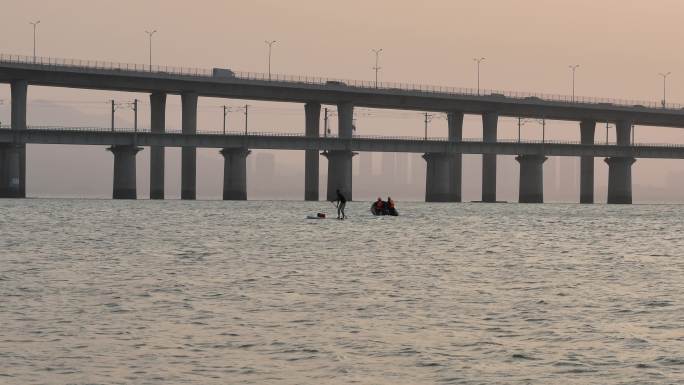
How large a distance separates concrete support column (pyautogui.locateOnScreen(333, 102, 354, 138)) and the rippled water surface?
12769 cm

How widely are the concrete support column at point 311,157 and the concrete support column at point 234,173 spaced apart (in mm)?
13082

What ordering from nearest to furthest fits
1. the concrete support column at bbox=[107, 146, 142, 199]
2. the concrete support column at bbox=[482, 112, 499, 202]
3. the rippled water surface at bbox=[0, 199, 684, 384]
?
the rippled water surface at bbox=[0, 199, 684, 384], the concrete support column at bbox=[107, 146, 142, 199], the concrete support column at bbox=[482, 112, 499, 202]

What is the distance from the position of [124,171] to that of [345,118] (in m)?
35.7

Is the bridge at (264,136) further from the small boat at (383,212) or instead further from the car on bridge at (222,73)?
the small boat at (383,212)

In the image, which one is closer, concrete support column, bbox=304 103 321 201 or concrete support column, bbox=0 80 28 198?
concrete support column, bbox=0 80 28 198

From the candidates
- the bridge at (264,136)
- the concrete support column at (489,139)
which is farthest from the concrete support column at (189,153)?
the concrete support column at (489,139)

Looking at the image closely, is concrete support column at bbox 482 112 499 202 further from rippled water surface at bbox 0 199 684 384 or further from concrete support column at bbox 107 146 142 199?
rippled water surface at bbox 0 199 684 384

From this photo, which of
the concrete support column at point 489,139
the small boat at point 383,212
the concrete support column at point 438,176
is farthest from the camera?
the concrete support column at point 489,139

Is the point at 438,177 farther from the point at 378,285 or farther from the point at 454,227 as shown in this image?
the point at 378,285

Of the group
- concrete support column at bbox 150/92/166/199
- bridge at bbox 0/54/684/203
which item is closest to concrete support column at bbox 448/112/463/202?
bridge at bbox 0/54/684/203

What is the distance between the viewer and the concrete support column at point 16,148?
157000 mm

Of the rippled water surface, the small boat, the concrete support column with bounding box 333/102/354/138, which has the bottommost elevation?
the rippled water surface

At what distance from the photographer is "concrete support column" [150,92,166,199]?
171000 millimetres

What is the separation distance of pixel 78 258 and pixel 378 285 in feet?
51.3
